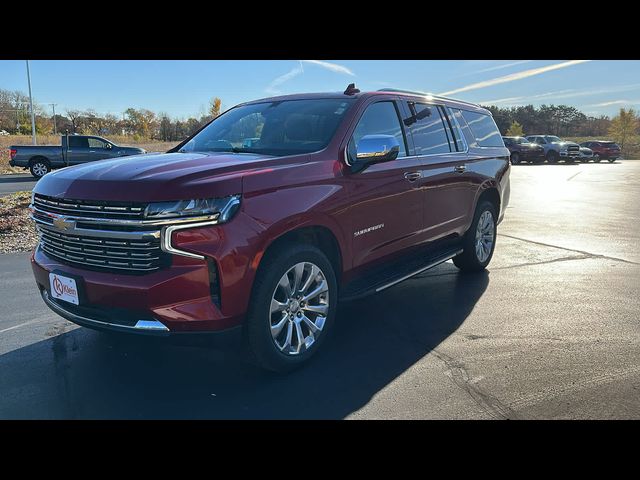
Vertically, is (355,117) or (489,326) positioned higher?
(355,117)

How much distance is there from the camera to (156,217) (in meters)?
2.93

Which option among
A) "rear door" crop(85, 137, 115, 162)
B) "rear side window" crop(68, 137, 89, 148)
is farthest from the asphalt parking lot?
"rear side window" crop(68, 137, 89, 148)

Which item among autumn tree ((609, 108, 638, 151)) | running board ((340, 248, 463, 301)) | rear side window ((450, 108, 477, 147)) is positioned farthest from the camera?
autumn tree ((609, 108, 638, 151))

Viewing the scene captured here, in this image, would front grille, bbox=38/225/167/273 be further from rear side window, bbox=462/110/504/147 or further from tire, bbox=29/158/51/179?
tire, bbox=29/158/51/179


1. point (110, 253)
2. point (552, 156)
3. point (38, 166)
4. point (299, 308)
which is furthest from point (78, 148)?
point (552, 156)

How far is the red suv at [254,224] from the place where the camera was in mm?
2959

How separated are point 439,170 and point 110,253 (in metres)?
3.32

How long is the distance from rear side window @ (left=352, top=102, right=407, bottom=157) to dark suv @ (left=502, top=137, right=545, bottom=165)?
3411cm

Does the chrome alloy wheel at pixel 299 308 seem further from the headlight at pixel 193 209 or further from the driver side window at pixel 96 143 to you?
the driver side window at pixel 96 143

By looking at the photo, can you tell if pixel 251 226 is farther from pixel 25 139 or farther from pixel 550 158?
pixel 25 139

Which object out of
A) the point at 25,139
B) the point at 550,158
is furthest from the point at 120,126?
the point at 550,158

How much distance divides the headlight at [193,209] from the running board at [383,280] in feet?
4.40

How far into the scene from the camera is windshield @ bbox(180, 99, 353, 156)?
4.05 m

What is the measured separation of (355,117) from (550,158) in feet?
119
